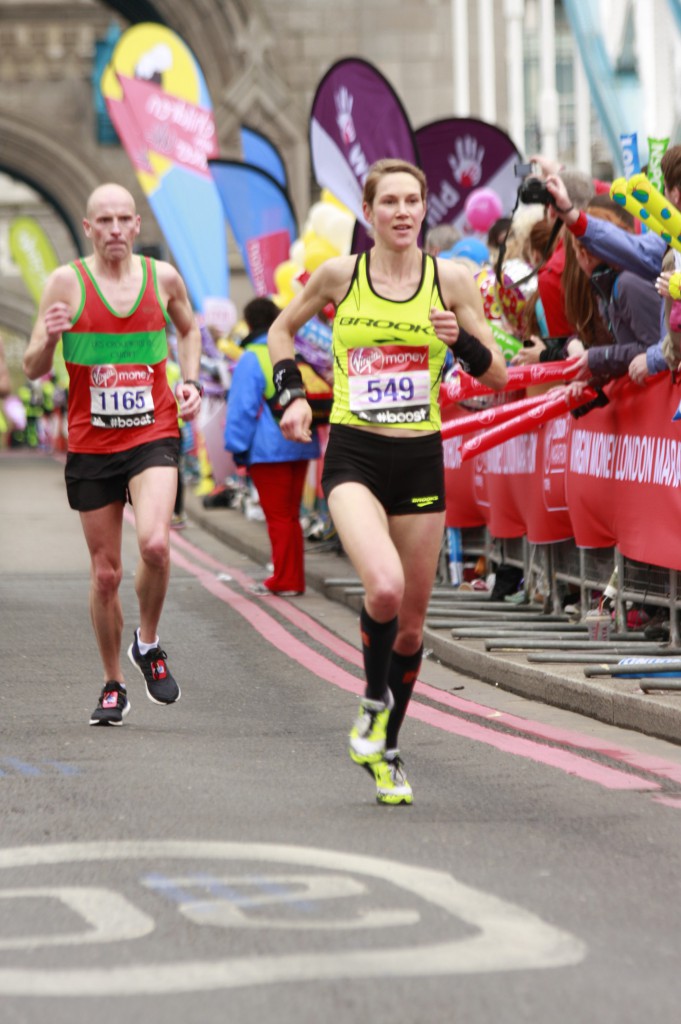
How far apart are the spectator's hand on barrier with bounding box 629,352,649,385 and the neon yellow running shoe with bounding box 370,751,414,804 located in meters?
3.05

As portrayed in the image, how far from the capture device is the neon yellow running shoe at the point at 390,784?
6.14m

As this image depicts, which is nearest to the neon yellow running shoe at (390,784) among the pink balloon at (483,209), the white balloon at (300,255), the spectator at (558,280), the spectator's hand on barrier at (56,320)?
the spectator's hand on barrier at (56,320)

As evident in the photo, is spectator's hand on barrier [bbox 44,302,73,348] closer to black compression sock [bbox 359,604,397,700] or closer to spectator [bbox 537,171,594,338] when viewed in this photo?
black compression sock [bbox 359,604,397,700]

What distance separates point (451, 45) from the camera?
33.2m

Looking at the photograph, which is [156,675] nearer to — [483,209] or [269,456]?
[269,456]

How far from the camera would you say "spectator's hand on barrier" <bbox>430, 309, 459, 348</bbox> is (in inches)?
245

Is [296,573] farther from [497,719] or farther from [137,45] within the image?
[137,45]

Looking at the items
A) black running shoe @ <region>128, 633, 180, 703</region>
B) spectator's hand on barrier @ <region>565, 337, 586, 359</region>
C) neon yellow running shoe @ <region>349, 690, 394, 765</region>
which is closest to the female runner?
neon yellow running shoe @ <region>349, 690, 394, 765</region>

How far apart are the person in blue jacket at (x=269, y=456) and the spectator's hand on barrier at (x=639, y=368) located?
16.1ft

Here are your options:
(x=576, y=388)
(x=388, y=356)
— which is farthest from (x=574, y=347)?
(x=388, y=356)

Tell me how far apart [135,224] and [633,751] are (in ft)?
9.41

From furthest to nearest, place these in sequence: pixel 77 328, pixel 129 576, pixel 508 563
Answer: pixel 129 576
pixel 508 563
pixel 77 328

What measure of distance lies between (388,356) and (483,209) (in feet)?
29.6

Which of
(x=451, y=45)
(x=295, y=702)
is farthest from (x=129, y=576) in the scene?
(x=451, y=45)
